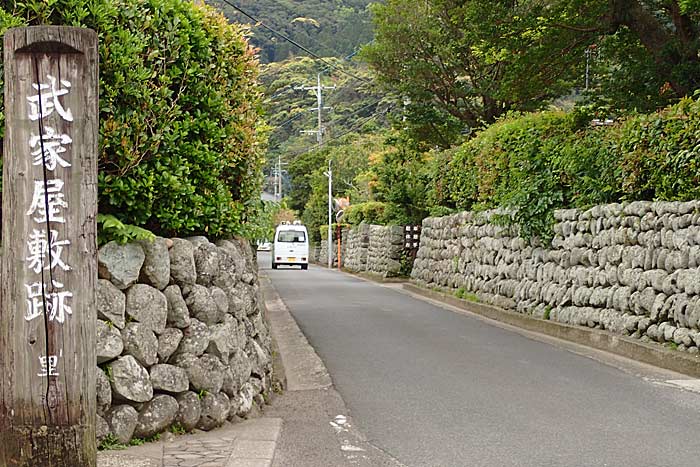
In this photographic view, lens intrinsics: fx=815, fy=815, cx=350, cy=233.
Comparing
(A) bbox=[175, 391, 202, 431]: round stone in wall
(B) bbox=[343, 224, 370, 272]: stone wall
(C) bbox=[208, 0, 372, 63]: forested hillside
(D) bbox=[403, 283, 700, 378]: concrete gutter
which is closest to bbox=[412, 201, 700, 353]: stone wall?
(D) bbox=[403, 283, 700, 378]: concrete gutter

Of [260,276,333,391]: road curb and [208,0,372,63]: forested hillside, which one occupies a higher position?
[208,0,372,63]: forested hillside

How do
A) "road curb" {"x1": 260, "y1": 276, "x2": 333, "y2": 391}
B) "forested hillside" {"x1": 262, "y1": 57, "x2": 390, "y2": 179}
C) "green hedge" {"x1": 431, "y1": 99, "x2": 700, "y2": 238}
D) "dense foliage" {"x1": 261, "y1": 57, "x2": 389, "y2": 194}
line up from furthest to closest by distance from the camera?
"forested hillside" {"x1": 262, "y1": 57, "x2": 390, "y2": 179}
"dense foliage" {"x1": 261, "y1": 57, "x2": 389, "y2": 194}
"green hedge" {"x1": 431, "y1": 99, "x2": 700, "y2": 238}
"road curb" {"x1": 260, "y1": 276, "x2": 333, "y2": 391}

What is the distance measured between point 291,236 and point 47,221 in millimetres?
42974

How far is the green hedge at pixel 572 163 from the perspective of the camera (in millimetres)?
11461

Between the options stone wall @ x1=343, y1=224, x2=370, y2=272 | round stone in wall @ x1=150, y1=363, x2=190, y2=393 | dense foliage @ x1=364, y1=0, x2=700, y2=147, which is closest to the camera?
round stone in wall @ x1=150, y1=363, x2=190, y2=393

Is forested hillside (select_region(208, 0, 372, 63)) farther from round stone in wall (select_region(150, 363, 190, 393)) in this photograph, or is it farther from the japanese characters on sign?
the japanese characters on sign

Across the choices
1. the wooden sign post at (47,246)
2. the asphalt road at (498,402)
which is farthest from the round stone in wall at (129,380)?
the asphalt road at (498,402)

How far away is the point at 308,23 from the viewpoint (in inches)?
4491

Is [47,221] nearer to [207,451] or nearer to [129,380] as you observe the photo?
[129,380]

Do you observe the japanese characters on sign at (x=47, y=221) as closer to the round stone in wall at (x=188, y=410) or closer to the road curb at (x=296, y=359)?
the round stone in wall at (x=188, y=410)

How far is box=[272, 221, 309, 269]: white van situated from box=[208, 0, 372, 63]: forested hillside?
181 ft

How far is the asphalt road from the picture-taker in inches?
264

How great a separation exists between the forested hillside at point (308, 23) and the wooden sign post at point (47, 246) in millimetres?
96293

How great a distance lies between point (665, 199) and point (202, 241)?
7562 mm
